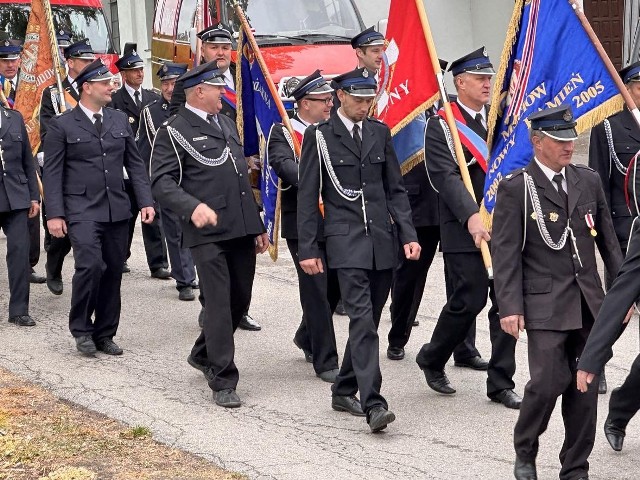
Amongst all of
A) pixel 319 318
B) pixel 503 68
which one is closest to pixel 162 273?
pixel 319 318

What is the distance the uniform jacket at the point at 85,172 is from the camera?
915cm

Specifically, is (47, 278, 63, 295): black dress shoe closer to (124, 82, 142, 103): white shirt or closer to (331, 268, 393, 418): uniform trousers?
(124, 82, 142, 103): white shirt

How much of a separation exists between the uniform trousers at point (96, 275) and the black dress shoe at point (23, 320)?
106 centimetres

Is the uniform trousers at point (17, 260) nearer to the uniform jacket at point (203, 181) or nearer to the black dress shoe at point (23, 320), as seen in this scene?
the black dress shoe at point (23, 320)

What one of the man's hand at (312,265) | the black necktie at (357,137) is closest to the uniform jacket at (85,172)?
the man's hand at (312,265)

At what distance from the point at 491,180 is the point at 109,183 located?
2998 mm

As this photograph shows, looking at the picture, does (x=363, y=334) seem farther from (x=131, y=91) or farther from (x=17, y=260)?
(x=131, y=91)

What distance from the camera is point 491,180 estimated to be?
7633mm

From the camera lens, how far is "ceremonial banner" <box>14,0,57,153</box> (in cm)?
1112

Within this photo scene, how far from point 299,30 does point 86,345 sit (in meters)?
6.34

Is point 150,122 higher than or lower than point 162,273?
higher

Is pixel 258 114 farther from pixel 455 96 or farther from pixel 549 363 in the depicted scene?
pixel 549 363

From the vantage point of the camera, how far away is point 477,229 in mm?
7523

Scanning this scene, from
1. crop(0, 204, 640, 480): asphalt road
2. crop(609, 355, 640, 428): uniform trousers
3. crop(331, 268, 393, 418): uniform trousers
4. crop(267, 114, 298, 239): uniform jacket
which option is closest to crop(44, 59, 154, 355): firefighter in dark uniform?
crop(0, 204, 640, 480): asphalt road
